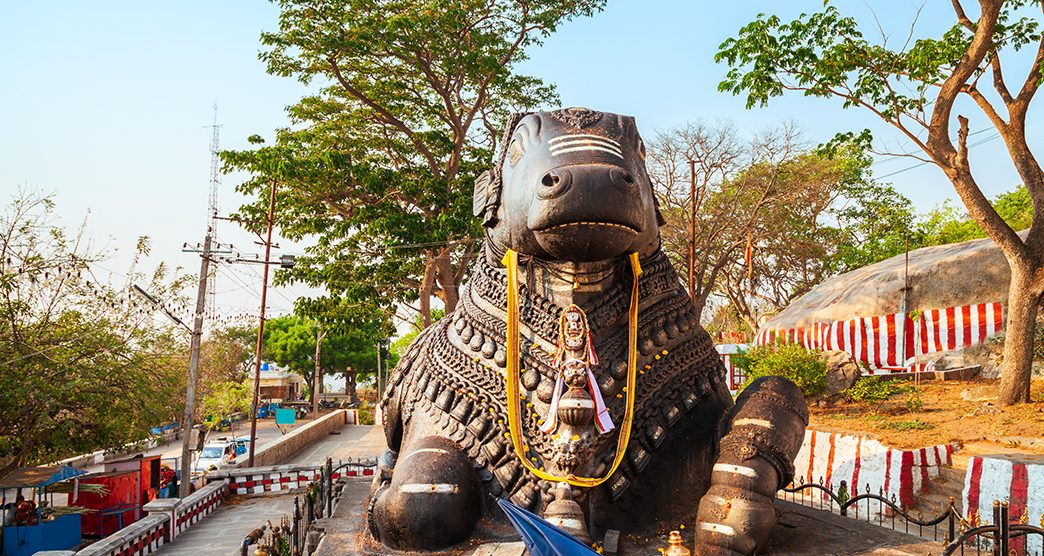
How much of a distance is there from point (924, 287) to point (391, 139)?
12745mm

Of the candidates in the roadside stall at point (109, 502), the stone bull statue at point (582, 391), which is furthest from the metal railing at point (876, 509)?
the roadside stall at point (109, 502)

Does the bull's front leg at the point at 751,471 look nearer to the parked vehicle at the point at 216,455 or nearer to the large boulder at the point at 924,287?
the large boulder at the point at 924,287

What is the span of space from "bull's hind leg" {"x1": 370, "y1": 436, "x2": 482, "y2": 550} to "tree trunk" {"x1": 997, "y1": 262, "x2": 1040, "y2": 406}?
11.7 metres

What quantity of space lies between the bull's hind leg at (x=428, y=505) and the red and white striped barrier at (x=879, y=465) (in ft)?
19.8

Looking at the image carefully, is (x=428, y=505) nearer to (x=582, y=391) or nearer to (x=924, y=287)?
(x=582, y=391)

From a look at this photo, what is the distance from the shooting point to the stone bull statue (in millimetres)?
3395

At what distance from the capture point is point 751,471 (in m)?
3.38

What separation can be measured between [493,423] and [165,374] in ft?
40.2

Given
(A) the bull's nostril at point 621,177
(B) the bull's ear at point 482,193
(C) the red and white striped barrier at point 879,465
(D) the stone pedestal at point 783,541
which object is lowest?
(C) the red and white striped barrier at point 879,465

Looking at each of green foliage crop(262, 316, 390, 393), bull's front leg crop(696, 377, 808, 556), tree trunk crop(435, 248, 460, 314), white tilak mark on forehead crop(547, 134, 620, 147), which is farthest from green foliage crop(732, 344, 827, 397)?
→ green foliage crop(262, 316, 390, 393)

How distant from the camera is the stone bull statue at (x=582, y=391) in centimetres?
339

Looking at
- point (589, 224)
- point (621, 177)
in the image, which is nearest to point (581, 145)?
point (621, 177)

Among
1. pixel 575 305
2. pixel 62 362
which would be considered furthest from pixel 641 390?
pixel 62 362

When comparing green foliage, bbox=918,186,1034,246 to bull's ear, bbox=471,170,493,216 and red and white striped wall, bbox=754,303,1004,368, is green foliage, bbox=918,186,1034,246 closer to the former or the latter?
red and white striped wall, bbox=754,303,1004,368
